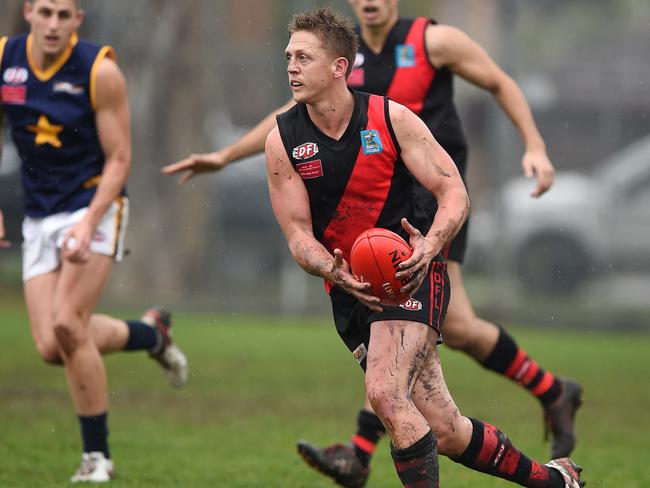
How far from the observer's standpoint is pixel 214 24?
15.6 meters

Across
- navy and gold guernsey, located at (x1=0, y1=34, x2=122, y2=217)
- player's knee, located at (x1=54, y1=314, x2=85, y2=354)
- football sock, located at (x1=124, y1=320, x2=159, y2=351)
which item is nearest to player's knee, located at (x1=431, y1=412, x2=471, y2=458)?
player's knee, located at (x1=54, y1=314, x2=85, y2=354)

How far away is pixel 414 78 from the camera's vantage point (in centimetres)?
648

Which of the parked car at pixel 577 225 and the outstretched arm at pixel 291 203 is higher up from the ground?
the outstretched arm at pixel 291 203

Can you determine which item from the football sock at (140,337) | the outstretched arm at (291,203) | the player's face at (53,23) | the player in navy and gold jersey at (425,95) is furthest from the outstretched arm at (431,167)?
the football sock at (140,337)

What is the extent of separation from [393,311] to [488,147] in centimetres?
1037

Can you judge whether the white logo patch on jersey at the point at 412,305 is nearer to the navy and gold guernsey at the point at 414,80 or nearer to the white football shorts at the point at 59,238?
the navy and gold guernsey at the point at 414,80

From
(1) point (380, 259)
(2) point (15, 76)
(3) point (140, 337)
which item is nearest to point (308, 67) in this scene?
(1) point (380, 259)

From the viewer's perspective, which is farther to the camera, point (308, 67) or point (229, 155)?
point (229, 155)

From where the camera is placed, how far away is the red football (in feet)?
15.3

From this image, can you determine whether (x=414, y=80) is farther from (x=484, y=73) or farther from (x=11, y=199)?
(x=11, y=199)

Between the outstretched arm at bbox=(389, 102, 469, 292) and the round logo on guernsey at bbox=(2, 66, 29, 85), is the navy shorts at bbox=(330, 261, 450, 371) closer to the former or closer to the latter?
the outstretched arm at bbox=(389, 102, 469, 292)

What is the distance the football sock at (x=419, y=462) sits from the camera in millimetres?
4707

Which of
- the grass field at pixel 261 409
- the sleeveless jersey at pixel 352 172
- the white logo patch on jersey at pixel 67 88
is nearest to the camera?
the sleeveless jersey at pixel 352 172

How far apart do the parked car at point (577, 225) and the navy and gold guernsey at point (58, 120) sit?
8931 millimetres
